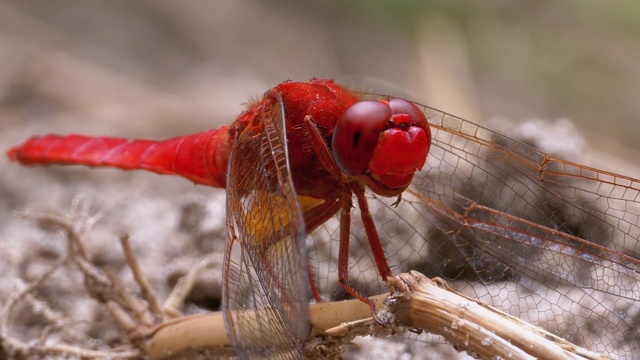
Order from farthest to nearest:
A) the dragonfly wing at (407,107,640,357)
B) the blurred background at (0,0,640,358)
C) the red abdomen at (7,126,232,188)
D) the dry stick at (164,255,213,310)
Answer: the blurred background at (0,0,640,358)
the dry stick at (164,255,213,310)
the red abdomen at (7,126,232,188)
the dragonfly wing at (407,107,640,357)

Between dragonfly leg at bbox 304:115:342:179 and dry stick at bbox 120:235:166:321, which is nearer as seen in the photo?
dragonfly leg at bbox 304:115:342:179

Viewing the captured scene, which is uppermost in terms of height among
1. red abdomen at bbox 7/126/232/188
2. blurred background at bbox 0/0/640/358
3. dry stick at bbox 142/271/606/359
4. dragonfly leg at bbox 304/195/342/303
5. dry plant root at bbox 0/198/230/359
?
blurred background at bbox 0/0/640/358

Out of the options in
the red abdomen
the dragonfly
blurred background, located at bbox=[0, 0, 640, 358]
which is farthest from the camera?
blurred background, located at bbox=[0, 0, 640, 358]

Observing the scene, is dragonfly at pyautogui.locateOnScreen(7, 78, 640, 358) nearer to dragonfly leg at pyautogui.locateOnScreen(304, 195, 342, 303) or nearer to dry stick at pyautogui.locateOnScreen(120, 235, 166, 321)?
dragonfly leg at pyautogui.locateOnScreen(304, 195, 342, 303)

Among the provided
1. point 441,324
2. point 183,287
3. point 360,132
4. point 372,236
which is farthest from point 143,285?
point 441,324

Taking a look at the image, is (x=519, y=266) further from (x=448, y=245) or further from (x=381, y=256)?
(x=381, y=256)

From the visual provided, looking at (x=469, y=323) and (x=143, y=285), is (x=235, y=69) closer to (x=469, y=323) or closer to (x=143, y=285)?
(x=143, y=285)

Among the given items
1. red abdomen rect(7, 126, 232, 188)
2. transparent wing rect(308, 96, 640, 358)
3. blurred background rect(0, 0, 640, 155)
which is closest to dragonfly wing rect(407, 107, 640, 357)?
transparent wing rect(308, 96, 640, 358)
